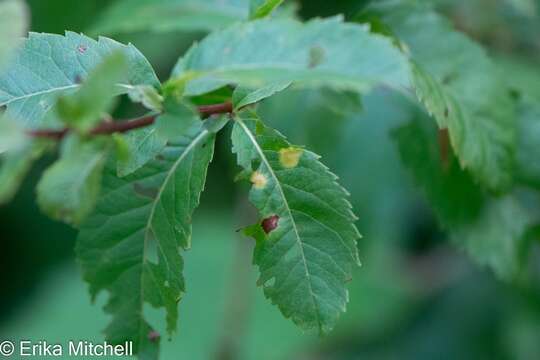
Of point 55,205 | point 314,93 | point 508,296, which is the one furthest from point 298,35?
point 508,296

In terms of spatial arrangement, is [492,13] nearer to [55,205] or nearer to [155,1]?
[155,1]

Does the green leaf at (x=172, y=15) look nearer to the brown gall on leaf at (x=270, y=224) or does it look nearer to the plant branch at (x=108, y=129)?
the brown gall on leaf at (x=270, y=224)

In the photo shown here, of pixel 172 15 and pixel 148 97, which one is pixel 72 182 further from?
pixel 172 15

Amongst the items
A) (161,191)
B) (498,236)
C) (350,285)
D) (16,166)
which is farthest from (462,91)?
(350,285)

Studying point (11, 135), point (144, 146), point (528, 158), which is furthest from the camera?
point (528, 158)

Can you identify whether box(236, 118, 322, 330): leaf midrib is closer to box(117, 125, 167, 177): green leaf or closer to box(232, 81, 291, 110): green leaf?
→ box(232, 81, 291, 110): green leaf
